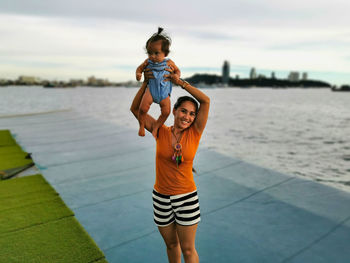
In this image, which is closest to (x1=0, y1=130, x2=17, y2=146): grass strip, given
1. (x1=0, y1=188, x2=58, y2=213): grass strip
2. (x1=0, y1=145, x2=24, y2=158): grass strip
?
(x1=0, y1=145, x2=24, y2=158): grass strip

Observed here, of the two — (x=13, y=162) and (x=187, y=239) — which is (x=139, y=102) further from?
(x=13, y=162)

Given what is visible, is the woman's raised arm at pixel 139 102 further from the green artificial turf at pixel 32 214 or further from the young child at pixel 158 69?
the green artificial turf at pixel 32 214

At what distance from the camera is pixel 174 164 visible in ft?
7.53

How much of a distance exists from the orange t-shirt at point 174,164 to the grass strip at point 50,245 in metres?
1.76

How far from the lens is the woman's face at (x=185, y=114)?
2215mm

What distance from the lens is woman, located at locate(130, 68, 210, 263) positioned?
7.36 ft

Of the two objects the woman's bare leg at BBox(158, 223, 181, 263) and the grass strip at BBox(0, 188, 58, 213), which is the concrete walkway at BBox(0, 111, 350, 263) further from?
the woman's bare leg at BBox(158, 223, 181, 263)

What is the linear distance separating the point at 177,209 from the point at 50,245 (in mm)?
2245

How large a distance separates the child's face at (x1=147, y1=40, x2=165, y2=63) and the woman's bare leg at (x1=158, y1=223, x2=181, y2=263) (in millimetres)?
1482

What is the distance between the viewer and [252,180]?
6.12 metres

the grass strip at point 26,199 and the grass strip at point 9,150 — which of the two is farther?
the grass strip at point 9,150

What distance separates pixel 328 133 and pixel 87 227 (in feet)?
90.3

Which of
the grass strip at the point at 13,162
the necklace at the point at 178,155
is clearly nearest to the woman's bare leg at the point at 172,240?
the necklace at the point at 178,155

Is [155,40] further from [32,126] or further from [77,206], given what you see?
[32,126]
